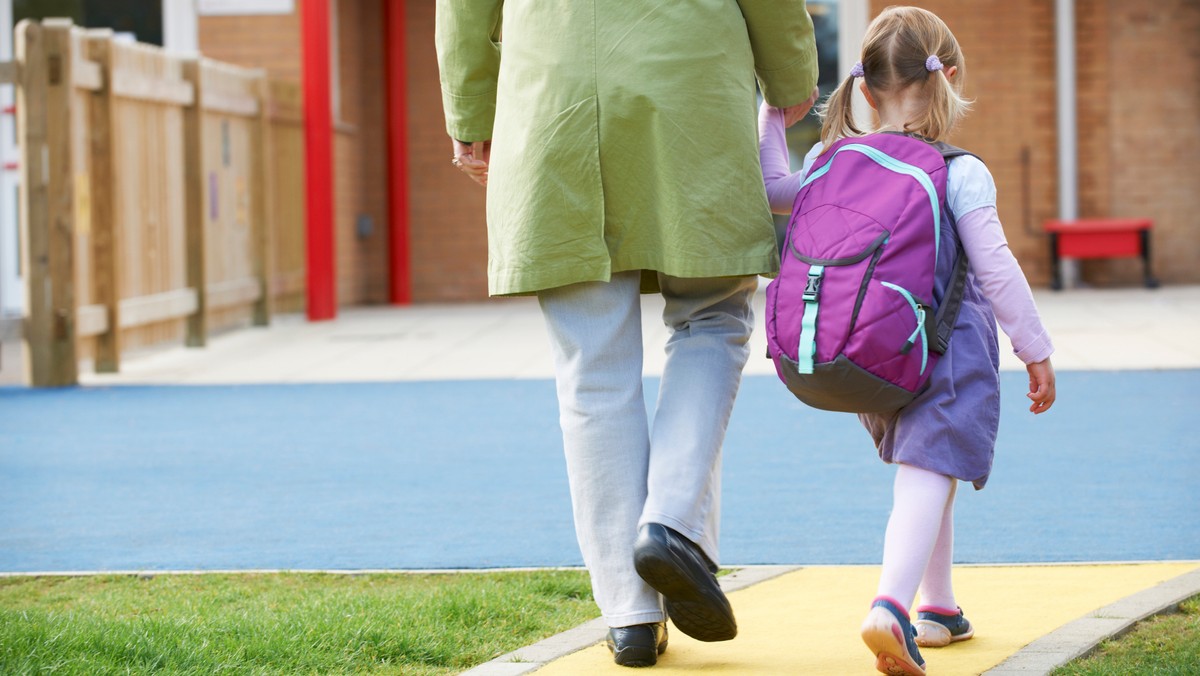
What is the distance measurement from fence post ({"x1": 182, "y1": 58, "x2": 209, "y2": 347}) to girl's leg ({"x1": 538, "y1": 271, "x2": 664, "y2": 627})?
801cm

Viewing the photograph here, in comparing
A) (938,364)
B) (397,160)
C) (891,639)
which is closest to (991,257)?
(938,364)

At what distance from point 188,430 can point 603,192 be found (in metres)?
4.28

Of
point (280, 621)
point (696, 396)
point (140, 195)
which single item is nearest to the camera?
point (696, 396)

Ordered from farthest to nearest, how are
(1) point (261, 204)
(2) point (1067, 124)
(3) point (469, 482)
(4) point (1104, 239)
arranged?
(2) point (1067, 124), (4) point (1104, 239), (1) point (261, 204), (3) point (469, 482)

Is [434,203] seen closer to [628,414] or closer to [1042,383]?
[628,414]

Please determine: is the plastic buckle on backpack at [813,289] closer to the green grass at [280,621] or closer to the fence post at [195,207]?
the green grass at [280,621]

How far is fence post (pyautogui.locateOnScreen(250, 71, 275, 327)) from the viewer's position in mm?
12055

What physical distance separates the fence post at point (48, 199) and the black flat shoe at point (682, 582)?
6.55 m

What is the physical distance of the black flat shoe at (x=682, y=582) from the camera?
8.97ft

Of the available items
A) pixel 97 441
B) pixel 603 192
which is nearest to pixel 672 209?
pixel 603 192

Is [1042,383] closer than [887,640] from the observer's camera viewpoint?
No

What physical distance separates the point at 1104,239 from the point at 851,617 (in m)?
11.3

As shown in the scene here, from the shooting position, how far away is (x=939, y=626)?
307 cm

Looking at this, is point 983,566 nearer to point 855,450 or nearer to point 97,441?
point 855,450
